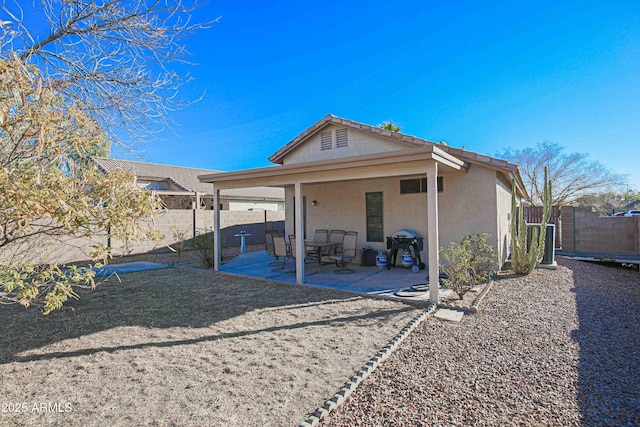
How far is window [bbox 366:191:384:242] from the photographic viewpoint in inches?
408

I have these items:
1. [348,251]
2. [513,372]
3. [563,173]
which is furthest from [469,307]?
[563,173]

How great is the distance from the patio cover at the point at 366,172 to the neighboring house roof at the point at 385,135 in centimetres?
32

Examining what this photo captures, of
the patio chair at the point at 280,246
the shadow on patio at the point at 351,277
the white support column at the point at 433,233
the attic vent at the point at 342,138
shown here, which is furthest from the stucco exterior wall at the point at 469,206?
the patio chair at the point at 280,246

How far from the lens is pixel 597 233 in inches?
475

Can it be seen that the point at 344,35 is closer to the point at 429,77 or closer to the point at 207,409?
the point at 429,77

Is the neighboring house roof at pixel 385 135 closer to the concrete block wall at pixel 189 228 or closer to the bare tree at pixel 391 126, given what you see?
the concrete block wall at pixel 189 228

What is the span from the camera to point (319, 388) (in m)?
3.35

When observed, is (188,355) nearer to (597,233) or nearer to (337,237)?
(337,237)

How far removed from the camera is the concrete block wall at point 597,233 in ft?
37.1

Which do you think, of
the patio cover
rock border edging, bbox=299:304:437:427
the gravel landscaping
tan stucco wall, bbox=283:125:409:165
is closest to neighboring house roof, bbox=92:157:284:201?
tan stucco wall, bbox=283:125:409:165

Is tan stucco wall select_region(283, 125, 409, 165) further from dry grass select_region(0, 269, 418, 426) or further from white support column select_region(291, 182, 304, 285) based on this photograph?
dry grass select_region(0, 269, 418, 426)

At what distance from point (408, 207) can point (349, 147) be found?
280 centimetres

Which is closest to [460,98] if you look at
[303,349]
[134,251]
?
[303,349]

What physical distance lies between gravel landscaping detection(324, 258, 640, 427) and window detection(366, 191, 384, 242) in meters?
4.58
